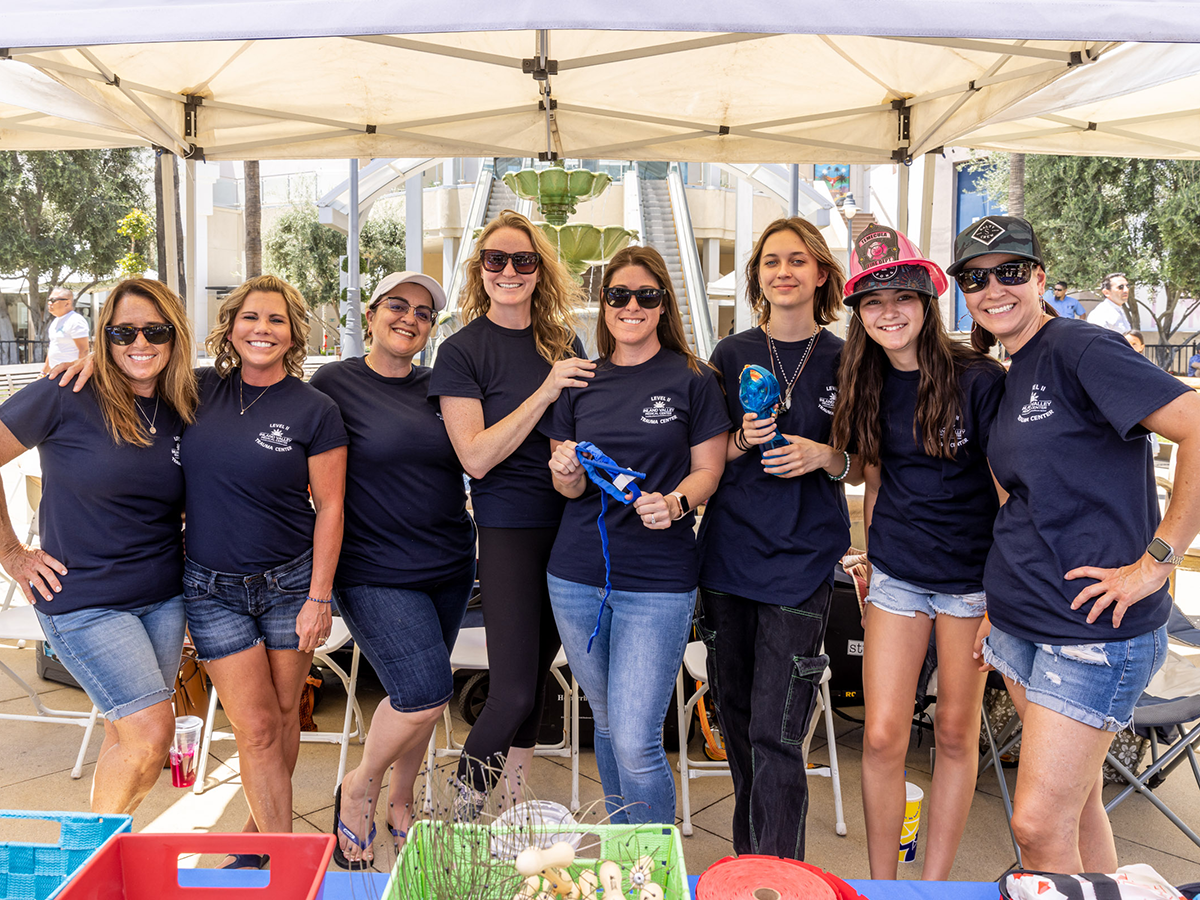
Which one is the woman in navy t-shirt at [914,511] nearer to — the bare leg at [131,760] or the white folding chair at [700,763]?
the white folding chair at [700,763]

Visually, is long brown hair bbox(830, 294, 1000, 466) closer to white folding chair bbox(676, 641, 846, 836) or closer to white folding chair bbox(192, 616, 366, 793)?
white folding chair bbox(676, 641, 846, 836)

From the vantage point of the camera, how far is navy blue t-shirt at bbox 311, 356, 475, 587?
2.88 meters

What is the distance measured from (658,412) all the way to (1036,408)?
3.20 ft

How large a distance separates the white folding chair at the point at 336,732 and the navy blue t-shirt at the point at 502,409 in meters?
1.11

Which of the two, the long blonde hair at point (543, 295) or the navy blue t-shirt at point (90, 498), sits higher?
the long blonde hair at point (543, 295)

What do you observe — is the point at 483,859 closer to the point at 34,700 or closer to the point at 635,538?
the point at 635,538

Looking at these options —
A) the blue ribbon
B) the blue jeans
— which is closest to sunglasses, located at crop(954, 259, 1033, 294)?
the blue ribbon

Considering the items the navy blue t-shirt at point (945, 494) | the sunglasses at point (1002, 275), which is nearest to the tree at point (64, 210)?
the navy blue t-shirt at point (945, 494)

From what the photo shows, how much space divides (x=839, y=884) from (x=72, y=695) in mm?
4555

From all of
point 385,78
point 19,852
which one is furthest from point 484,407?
point 385,78

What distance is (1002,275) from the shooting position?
233 cm

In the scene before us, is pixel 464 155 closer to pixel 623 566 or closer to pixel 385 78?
pixel 385 78

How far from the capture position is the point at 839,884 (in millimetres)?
1433

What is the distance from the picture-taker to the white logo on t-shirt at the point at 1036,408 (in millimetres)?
2189
